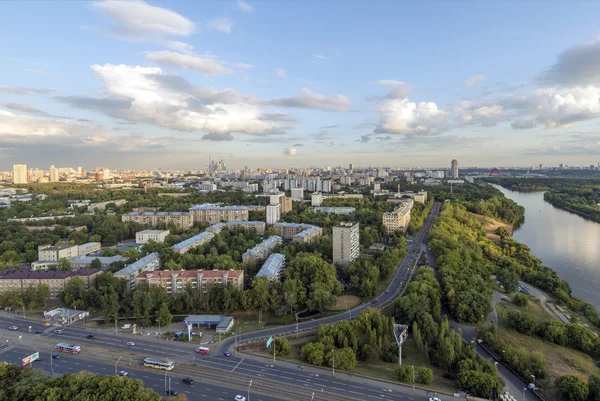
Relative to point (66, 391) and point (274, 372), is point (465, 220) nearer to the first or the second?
point (274, 372)

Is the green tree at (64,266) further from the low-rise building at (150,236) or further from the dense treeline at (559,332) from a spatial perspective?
the dense treeline at (559,332)

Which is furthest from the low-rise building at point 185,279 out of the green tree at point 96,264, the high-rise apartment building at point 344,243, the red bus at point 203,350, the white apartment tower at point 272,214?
the white apartment tower at point 272,214

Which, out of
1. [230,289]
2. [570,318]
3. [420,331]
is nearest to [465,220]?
[570,318]

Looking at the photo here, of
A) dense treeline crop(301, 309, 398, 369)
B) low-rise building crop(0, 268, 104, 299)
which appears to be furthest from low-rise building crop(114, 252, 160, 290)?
dense treeline crop(301, 309, 398, 369)

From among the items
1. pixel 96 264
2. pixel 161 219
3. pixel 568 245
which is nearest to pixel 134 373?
pixel 96 264

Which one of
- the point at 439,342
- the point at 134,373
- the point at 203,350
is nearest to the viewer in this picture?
the point at 134,373

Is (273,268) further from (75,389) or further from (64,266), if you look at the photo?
(64,266)
